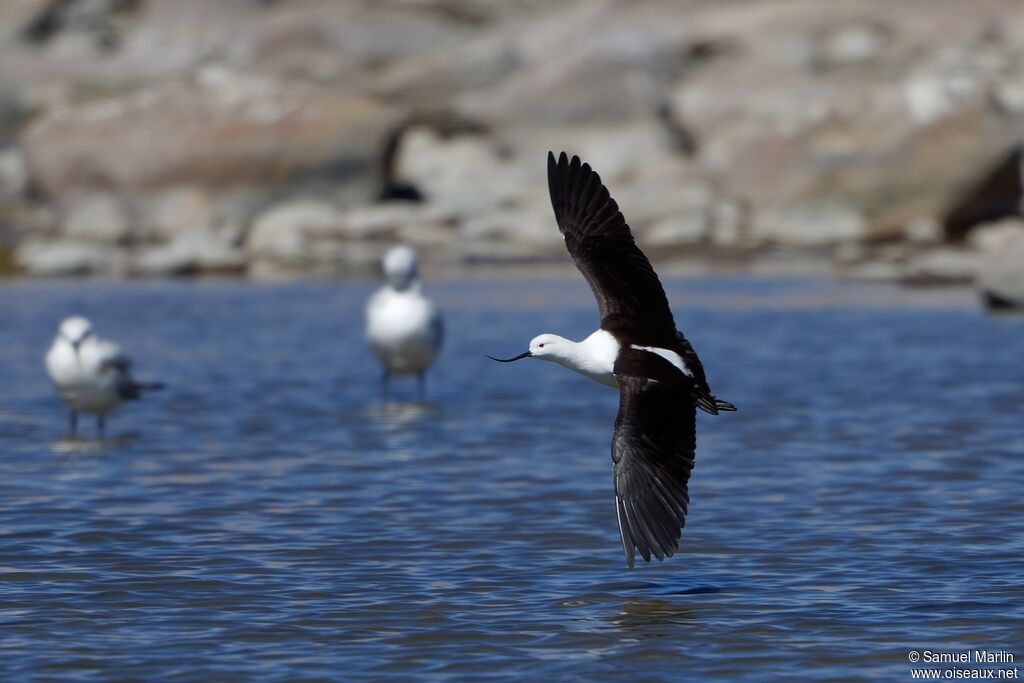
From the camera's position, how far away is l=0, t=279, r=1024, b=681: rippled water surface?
26.6ft

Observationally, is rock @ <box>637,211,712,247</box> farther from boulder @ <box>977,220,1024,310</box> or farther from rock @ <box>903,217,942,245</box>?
boulder @ <box>977,220,1024,310</box>

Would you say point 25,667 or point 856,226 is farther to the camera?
point 856,226

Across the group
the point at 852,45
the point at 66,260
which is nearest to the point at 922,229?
the point at 66,260

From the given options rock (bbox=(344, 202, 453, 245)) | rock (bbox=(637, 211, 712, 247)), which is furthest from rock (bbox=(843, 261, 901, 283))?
rock (bbox=(344, 202, 453, 245))

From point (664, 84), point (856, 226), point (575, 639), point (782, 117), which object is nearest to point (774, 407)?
point (575, 639)

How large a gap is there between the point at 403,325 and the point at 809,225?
1578 cm

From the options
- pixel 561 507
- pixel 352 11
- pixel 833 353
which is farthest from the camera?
pixel 352 11

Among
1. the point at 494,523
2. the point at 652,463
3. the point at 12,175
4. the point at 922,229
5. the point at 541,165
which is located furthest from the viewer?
the point at 12,175

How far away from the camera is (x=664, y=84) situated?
39062 mm

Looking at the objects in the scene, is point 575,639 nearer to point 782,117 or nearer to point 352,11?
point 782,117

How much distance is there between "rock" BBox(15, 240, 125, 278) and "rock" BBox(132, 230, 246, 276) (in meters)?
0.42

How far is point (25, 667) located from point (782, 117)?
88.1ft

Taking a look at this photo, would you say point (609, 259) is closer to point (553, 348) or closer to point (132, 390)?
point (553, 348)

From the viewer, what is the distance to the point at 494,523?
10.8 meters
